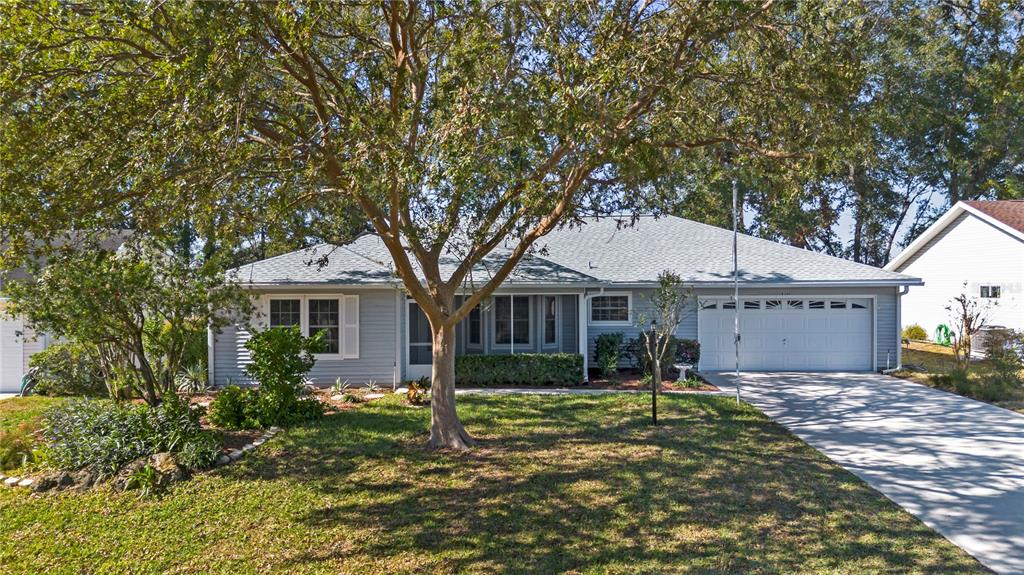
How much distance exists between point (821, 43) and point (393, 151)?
567 cm

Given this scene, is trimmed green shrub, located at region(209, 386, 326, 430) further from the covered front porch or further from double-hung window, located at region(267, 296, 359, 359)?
the covered front porch

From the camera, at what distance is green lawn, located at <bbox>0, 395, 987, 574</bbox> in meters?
5.25

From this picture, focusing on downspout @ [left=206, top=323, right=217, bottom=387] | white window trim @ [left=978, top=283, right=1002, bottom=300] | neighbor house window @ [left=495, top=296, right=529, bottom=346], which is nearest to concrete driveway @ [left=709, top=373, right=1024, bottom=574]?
neighbor house window @ [left=495, top=296, right=529, bottom=346]

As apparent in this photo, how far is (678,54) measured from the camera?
7.48m

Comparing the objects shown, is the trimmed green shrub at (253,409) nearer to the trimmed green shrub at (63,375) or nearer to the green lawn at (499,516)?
the green lawn at (499,516)

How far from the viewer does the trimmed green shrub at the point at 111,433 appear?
7566mm

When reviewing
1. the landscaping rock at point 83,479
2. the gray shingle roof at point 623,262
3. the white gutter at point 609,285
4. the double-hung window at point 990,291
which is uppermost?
the gray shingle roof at point 623,262

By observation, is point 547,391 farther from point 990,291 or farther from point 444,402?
point 990,291

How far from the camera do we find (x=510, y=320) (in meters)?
15.5

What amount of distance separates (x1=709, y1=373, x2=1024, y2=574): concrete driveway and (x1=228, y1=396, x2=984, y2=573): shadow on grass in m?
0.41

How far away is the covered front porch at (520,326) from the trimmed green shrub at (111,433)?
7252mm

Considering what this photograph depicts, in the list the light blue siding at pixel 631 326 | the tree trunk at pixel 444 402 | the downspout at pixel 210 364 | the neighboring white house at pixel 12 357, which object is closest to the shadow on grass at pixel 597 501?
the tree trunk at pixel 444 402

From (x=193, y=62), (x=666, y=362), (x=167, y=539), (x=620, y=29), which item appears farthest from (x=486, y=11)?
(x=666, y=362)

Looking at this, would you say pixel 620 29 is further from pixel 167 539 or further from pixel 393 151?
pixel 167 539
